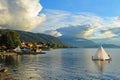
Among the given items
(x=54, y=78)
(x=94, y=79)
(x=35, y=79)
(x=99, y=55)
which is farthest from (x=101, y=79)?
(x=99, y=55)

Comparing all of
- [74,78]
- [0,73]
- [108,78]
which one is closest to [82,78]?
[74,78]

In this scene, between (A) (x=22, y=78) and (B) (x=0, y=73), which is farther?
(B) (x=0, y=73)

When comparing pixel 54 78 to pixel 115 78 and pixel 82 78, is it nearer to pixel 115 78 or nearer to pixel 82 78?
pixel 82 78

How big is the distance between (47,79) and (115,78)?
780 inches

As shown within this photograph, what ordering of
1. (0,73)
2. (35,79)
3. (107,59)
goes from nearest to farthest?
(35,79)
(0,73)
(107,59)

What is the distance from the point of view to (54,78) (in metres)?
79.0

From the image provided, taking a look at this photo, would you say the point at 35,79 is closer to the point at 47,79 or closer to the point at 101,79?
the point at 47,79

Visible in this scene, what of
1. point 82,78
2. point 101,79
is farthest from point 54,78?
point 101,79

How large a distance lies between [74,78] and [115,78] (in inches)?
474

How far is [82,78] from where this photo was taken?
79.7 meters

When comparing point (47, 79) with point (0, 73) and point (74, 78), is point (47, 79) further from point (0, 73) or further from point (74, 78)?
point (0, 73)

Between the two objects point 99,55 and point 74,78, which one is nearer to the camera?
Answer: point 74,78

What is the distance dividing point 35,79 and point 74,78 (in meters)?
11.1

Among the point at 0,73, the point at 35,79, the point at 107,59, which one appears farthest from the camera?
the point at 107,59
